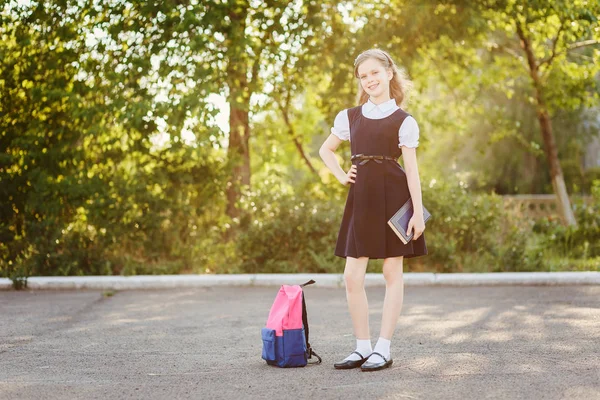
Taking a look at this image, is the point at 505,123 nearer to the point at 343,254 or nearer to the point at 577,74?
the point at 577,74

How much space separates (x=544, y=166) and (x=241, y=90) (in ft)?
69.6

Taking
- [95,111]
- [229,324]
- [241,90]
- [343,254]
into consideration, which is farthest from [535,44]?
[343,254]

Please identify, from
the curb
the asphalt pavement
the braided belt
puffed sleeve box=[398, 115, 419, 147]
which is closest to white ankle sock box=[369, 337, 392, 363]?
the asphalt pavement

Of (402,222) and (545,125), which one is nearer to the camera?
(402,222)

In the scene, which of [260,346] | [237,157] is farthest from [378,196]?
[237,157]

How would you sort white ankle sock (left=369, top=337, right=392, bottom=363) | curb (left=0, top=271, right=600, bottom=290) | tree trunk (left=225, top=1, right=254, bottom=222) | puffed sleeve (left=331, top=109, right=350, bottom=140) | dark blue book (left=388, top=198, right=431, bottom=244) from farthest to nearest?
tree trunk (left=225, top=1, right=254, bottom=222)
curb (left=0, top=271, right=600, bottom=290)
puffed sleeve (left=331, top=109, right=350, bottom=140)
white ankle sock (left=369, top=337, right=392, bottom=363)
dark blue book (left=388, top=198, right=431, bottom=244)

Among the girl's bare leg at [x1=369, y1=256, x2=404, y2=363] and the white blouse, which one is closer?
the white blouse

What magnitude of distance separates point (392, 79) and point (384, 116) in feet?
1.00

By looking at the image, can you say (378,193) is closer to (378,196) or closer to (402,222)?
(378,196)

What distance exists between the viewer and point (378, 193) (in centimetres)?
527

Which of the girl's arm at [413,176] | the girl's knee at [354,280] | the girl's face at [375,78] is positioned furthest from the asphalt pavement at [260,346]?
the girl's face at [375,78]

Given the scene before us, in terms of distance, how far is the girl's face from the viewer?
A: 17.4ft

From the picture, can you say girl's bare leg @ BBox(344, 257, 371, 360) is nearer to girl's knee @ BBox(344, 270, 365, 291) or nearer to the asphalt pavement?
girl's knee @ BBox(344, 270, 365, 291)

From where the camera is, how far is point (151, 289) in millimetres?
10414
